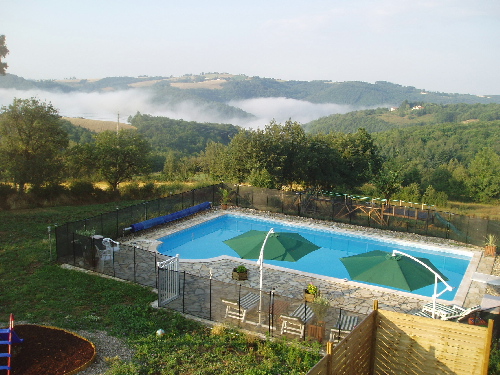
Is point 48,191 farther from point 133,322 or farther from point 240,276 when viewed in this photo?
point 133,322

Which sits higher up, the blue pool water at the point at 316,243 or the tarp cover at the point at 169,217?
the tarp cover at the point at 169,217

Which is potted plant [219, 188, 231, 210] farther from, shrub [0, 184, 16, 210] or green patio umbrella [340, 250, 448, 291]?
green patio umbrella [340, 250, 448, 291]

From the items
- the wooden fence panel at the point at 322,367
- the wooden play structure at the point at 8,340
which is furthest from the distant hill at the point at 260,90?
the wooden fence panel at the point at 322,367

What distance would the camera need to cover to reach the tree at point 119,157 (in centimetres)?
2595

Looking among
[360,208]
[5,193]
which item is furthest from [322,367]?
[5,193]

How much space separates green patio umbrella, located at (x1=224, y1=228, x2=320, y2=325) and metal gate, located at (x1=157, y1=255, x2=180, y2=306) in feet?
5.66

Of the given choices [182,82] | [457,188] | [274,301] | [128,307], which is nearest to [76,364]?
[128,307]

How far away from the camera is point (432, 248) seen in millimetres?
17406

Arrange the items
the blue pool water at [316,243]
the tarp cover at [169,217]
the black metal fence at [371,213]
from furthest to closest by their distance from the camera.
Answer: the tarp cover at [169,217] → the black metal fence at [371,213] → the blue pool water at [316,243]

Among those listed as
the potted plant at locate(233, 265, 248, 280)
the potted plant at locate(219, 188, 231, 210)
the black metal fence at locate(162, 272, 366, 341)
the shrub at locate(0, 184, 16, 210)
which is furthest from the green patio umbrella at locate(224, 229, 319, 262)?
the shrub at locate(0, 184, 16, 210)

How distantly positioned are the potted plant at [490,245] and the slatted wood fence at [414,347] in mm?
11741

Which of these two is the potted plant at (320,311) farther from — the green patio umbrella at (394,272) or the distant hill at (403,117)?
the distant hill at (403,117)

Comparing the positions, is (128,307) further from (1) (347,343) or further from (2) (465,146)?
(2) (465,146)

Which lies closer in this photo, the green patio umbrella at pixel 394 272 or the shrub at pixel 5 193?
the green patio umbrella at pixel 394 272
